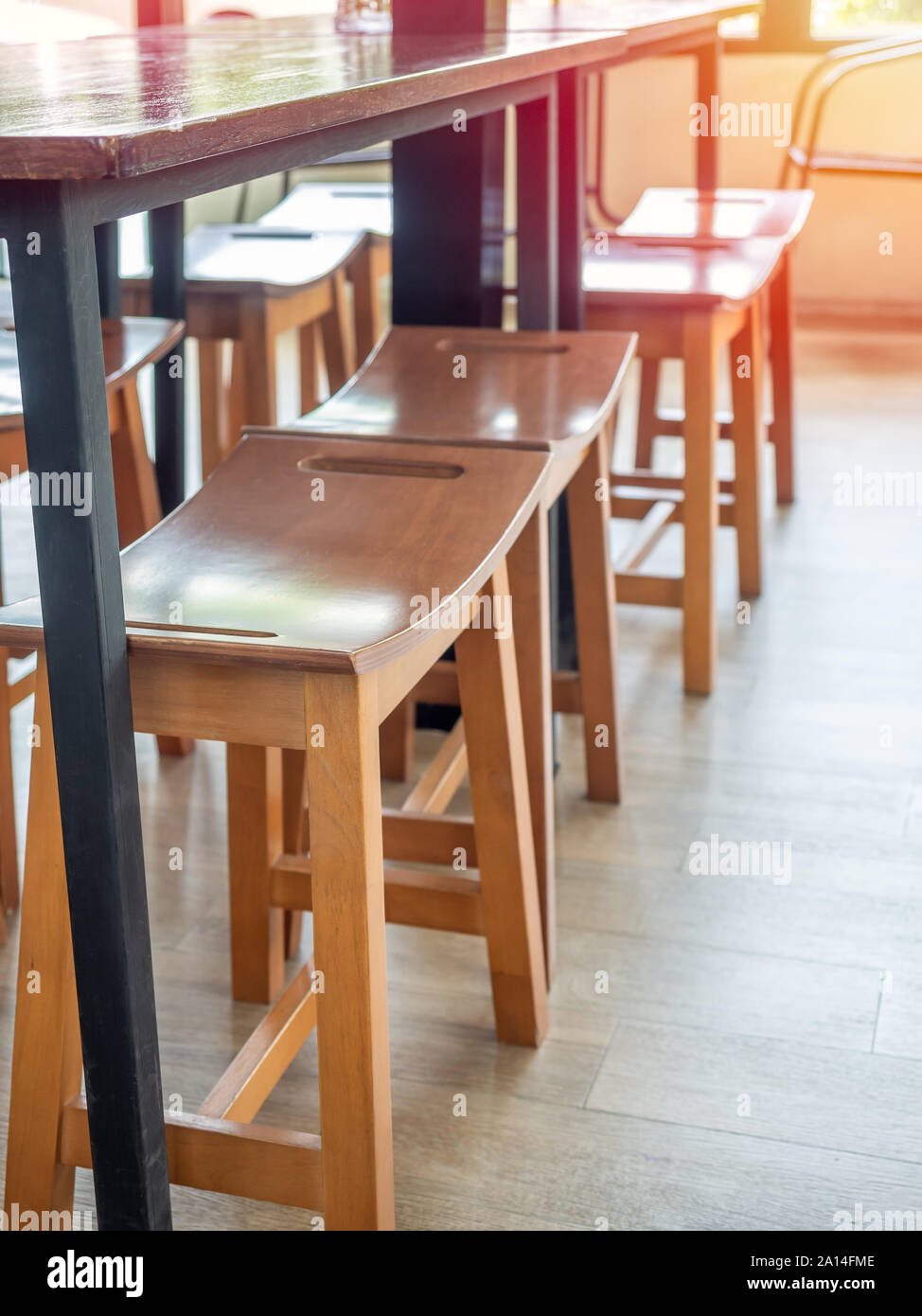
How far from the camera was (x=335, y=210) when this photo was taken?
2.89 meters

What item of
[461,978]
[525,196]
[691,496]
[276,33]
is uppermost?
[276,33]

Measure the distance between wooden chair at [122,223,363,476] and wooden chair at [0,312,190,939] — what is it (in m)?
0.31

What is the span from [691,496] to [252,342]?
2.30 feet

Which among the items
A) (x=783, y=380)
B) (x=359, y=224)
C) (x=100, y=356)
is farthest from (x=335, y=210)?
(x=100, y=356)

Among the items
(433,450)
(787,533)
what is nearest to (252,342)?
(433,450)

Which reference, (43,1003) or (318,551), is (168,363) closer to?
(318,551)

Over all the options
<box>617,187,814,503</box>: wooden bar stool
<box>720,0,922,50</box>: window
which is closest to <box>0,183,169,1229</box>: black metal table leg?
<box>617,187,814,503</box>: wooden bar stool

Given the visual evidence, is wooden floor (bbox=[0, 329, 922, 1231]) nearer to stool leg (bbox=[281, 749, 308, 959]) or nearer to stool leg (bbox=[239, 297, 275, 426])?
stool leg (bbox=[281, 749, 308, 959])

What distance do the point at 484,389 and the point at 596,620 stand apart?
1.19ft

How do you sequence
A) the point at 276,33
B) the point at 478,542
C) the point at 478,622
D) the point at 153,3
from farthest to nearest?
the point at 153,3
the point at 276,33
the point at 478,622
the point at 478,542

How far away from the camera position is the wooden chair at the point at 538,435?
1394 mm

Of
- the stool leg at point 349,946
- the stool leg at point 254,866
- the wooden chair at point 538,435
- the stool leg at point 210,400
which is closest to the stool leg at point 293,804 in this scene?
the stool leg at point 254,866

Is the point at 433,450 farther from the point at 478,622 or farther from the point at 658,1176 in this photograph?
the point at 658,1176
